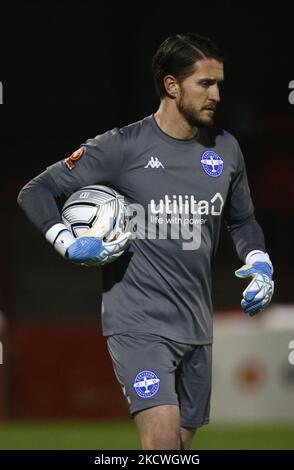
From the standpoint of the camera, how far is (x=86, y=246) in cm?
483

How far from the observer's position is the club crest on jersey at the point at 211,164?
5.19 m

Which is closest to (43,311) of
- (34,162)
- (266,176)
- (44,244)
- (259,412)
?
(44,244)

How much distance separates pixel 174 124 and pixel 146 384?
1224 mm

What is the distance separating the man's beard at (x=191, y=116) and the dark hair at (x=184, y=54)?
125 millimetres

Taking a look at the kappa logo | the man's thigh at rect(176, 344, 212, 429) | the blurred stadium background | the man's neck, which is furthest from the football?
the blurred stadium background

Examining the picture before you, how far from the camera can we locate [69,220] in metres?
5.05

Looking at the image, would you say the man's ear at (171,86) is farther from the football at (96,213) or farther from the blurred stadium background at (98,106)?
the blurred stadium background at (98,106)

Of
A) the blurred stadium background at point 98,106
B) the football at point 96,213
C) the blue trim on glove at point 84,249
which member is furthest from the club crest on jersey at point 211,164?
the blurred stadium background at point 98,106

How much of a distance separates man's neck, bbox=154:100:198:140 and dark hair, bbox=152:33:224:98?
105 mm

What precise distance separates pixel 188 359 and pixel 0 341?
21.1 ft

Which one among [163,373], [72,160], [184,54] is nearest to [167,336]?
[163,373]

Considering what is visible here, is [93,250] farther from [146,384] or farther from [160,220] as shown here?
[146,384]

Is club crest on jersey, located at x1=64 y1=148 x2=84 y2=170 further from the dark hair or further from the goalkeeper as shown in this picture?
the dark hair

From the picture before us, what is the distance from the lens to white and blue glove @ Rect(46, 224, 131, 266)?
4.83 m
